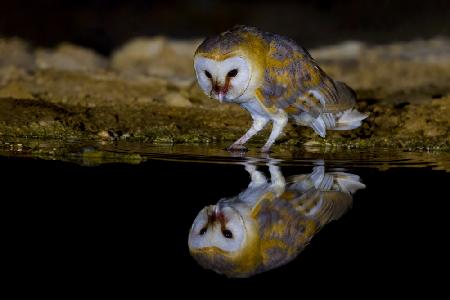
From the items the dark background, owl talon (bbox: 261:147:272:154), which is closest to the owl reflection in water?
owl talon (bbox: 261:147:272:154)

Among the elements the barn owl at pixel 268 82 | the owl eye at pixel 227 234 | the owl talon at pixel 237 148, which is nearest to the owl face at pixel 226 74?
the barn owl at pixel 268 82

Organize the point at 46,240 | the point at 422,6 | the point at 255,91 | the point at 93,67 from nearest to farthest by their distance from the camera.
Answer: the point at 46,240 < the point at 255,91 < the point at 93,67 < the point at 422,6

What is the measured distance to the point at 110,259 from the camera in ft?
8.36

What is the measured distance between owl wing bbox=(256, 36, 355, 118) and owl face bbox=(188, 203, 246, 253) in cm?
179

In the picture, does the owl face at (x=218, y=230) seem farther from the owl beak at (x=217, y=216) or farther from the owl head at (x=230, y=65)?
the owl head at (x=230, y=65)

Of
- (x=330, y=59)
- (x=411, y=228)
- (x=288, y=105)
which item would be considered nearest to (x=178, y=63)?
(x=330, y=59)

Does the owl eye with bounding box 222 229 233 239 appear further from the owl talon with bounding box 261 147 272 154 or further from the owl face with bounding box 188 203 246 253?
the owl talon with bounding box 261 147 272 154

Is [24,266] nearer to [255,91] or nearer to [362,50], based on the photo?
[255,91]

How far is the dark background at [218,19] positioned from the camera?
8.32 m

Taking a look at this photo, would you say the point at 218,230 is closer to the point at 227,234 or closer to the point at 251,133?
the point at 227,234

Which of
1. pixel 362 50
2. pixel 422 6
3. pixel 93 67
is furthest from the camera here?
pixel 422 6

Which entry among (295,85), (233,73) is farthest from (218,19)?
(233,73)

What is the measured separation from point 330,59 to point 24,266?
6.02 metres

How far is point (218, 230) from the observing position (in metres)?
2.93
